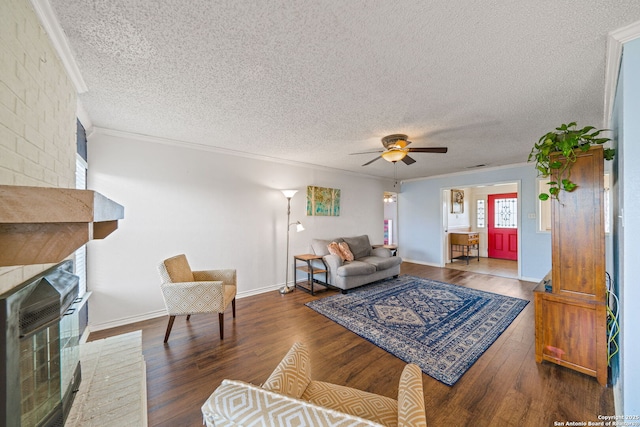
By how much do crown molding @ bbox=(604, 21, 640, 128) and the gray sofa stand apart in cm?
330

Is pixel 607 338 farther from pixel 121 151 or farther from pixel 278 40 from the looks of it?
pixel 121 151

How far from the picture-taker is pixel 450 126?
2.81 m

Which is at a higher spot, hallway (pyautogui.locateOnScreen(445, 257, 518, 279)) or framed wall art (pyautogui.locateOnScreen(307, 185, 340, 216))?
framed wall art (pyautogui.locateOnScreen(307, 185, 340, 216))

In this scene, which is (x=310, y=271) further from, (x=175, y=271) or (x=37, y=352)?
(x=37, y=352)

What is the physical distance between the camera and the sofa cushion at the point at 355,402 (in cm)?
105

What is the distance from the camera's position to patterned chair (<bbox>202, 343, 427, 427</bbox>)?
1.95 feet

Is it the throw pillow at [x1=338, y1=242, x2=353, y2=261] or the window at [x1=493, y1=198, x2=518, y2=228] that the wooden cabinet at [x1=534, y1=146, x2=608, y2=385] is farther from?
the window at [x1=493, y1=198, x2=518, y2=228]

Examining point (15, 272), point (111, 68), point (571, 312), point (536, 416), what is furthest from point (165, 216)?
point (571, 312)

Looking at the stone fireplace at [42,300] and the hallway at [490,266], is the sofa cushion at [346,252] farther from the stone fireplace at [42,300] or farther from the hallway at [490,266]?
the stone fireplace at [42,300]

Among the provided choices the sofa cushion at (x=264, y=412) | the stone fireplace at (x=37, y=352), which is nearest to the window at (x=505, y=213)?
the sofa cushion at (x=264, y=412)

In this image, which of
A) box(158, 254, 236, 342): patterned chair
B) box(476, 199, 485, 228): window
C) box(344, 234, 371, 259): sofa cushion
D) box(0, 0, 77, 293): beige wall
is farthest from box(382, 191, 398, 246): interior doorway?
box(0, 0, 77, 293): beige wall

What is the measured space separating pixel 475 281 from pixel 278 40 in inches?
201

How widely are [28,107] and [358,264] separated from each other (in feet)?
12.9

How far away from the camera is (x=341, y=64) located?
1.68m
